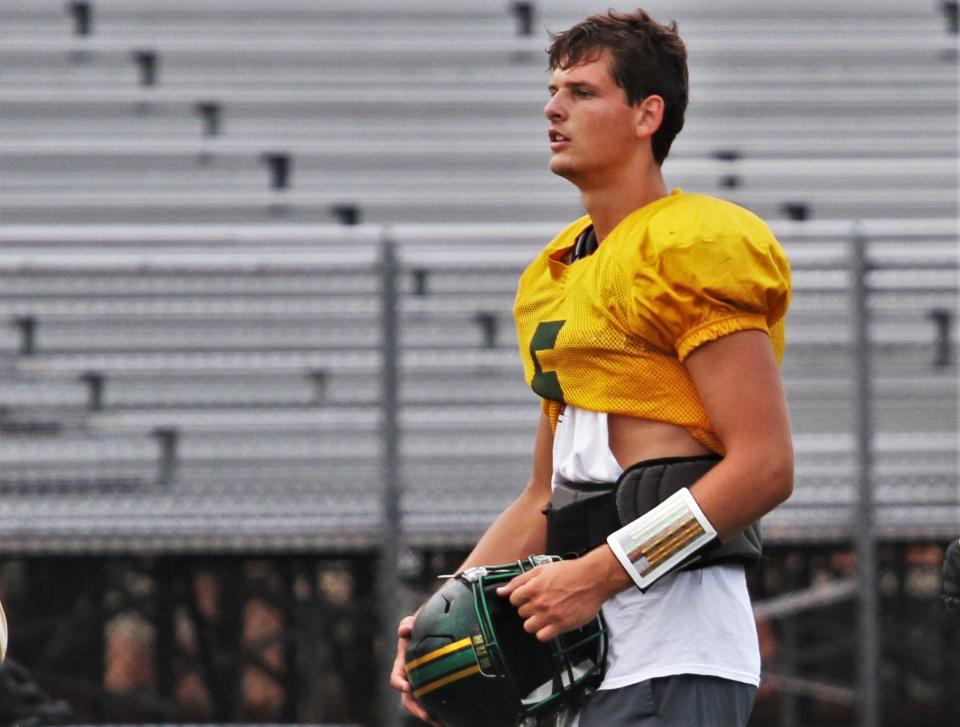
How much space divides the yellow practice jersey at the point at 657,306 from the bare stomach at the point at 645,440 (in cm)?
2

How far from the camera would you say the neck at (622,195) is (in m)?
2.34

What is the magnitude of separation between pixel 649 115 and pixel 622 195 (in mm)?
118

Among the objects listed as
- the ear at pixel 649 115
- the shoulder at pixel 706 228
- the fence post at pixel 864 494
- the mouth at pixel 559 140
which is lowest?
the fence post at pixel 864 494

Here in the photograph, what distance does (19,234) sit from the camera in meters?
6.39

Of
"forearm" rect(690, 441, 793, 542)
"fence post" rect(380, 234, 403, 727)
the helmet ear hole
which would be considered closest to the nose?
"forearm" rect(690, 441, 793, 542)

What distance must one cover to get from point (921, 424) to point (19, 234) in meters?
4.06

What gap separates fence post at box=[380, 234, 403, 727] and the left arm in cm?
393

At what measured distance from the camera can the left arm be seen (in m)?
2.12

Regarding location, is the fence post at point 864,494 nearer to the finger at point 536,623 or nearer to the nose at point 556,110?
the nose at point 556,110

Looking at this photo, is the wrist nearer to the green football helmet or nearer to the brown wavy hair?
the green football helmet

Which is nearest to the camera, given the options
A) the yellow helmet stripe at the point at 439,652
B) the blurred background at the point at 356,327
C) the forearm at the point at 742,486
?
the forearm at the point at 742,486

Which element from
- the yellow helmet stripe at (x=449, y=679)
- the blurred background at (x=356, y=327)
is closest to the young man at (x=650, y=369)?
the yellow helmet stripe at (x=449, y=679)

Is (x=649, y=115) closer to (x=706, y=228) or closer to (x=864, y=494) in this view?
(x=706, y=228)

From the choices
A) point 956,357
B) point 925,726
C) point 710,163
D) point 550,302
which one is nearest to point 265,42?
point 710,163
